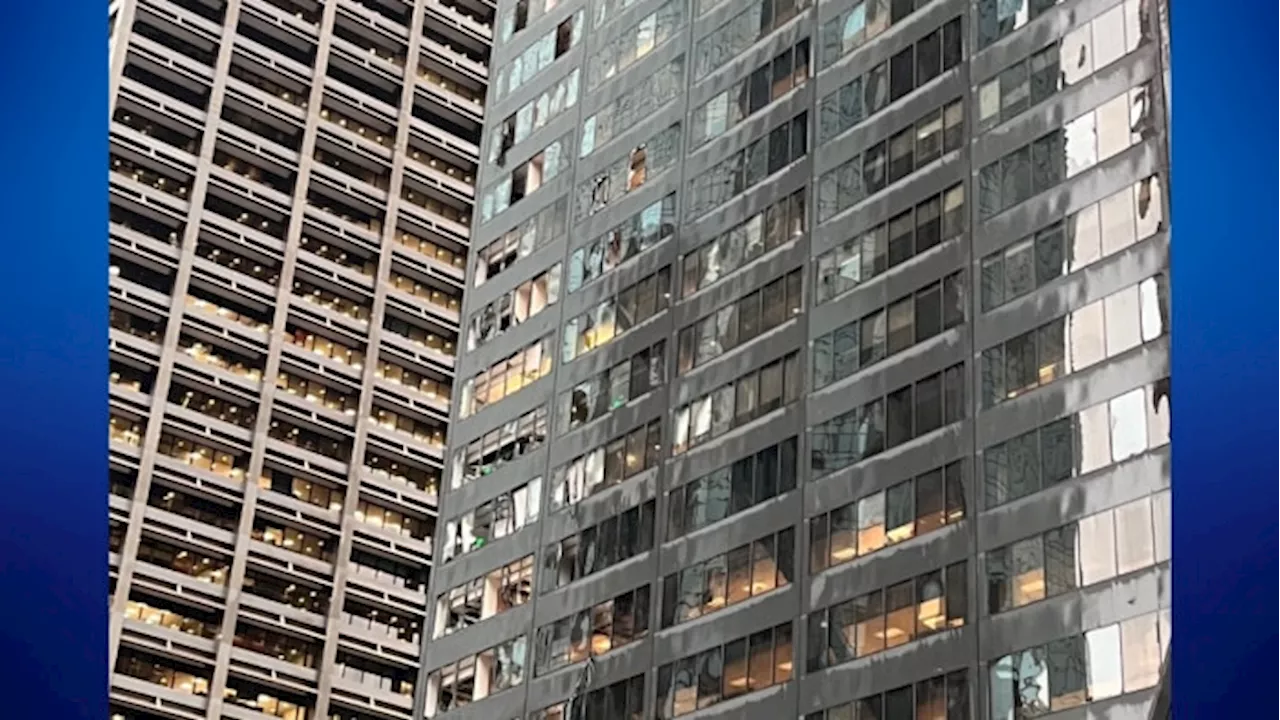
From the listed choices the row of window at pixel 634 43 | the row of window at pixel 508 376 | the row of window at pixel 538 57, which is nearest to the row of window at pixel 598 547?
the row of window at pixel 508 376

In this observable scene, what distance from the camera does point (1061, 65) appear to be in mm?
71188

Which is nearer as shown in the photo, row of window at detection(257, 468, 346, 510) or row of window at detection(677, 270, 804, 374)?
row of window at detection(677, 270, 804, 374)

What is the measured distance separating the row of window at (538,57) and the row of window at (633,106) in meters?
6.48

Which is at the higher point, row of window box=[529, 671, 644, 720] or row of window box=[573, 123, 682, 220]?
row of window box=[573, 123, 682, 220]

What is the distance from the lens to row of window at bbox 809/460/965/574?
6806 centimetres

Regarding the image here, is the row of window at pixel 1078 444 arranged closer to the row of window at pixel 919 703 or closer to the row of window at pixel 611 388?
the row of window at pixel 919 703

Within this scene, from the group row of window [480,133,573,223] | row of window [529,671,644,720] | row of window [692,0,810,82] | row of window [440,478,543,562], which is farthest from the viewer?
row of window [480,133,573,223]

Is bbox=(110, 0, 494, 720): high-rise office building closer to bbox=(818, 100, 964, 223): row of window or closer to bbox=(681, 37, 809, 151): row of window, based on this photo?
bbox=(681, 37, 809, 151): row of window

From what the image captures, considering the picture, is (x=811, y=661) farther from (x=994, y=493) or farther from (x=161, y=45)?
(x=161, y=45)

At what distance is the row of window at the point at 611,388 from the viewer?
8606 cm

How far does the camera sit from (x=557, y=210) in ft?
319

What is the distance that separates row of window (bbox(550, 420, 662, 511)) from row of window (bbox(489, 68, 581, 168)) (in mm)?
20942

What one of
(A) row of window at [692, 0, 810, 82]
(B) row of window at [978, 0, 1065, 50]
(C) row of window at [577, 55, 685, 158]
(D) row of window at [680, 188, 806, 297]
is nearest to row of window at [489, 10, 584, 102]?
(C) row of window at [577, 55, 685, 158]
